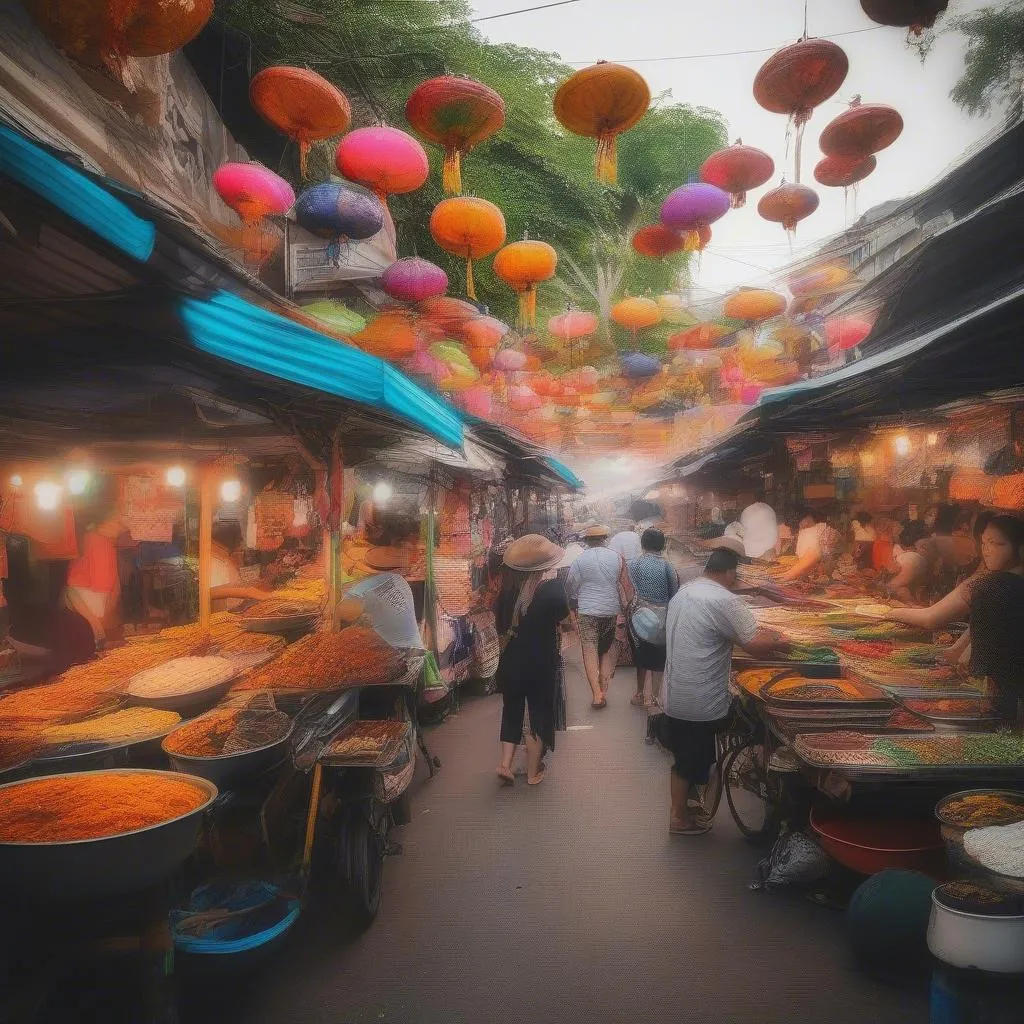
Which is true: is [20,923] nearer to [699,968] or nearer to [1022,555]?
[699,968]

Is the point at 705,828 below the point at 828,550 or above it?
below

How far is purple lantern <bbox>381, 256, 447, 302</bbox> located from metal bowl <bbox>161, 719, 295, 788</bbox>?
6.03m

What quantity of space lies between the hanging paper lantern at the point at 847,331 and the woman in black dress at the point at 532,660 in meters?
6.13

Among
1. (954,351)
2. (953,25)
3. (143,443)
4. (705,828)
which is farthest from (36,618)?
(953,25)

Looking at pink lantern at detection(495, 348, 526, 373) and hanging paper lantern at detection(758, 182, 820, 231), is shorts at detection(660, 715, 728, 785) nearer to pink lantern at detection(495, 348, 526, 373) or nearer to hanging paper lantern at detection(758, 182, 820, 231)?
hanging paper lantern at detection(758, 182, 820, 231)

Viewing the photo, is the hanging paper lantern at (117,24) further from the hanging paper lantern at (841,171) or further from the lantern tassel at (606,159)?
the hanging paper lantern at (841,171)

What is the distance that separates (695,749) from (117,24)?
19.5 feet

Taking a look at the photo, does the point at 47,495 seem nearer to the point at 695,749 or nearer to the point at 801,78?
the point at 695,749

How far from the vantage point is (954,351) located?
4410 millimetres

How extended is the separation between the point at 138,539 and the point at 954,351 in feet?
30.1

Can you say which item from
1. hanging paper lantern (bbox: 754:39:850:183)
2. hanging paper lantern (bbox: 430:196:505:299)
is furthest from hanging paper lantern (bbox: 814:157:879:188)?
Answer: hanging paper lantern (bbox: 430:196:505:299)

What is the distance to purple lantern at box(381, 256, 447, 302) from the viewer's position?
26.7 ft

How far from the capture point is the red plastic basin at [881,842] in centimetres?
384

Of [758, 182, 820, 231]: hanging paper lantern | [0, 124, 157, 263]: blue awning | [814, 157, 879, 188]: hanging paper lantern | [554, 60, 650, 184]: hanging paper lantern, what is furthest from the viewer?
[758, 182, 820, 231]: hanging paper lantern
